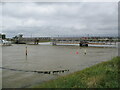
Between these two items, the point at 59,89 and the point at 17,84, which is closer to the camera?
the point at 59,89

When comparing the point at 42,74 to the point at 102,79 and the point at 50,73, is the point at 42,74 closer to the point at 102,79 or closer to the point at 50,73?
the point at 50,73

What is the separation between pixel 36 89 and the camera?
824 centimetres

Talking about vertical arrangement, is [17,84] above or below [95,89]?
below

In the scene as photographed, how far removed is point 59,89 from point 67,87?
0.53 m

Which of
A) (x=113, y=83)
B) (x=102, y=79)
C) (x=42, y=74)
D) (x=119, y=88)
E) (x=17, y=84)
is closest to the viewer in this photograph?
(x=119, y=88)

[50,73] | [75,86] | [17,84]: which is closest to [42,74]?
[50,73]

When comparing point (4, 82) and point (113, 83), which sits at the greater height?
point (113, 83)

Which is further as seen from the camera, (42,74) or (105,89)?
(42,74)

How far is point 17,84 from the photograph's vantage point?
36.9ft

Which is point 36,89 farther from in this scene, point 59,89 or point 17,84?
point 17,84

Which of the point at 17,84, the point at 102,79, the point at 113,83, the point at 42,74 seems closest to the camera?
the point at 113,83

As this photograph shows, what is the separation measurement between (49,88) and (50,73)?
23.1 ft

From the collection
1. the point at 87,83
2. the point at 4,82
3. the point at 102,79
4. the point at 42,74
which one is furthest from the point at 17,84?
the point at 102,79

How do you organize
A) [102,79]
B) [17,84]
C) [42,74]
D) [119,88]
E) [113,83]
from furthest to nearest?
[42,74] < [17,84] < [102,79] < [113,83] < [119,88]
